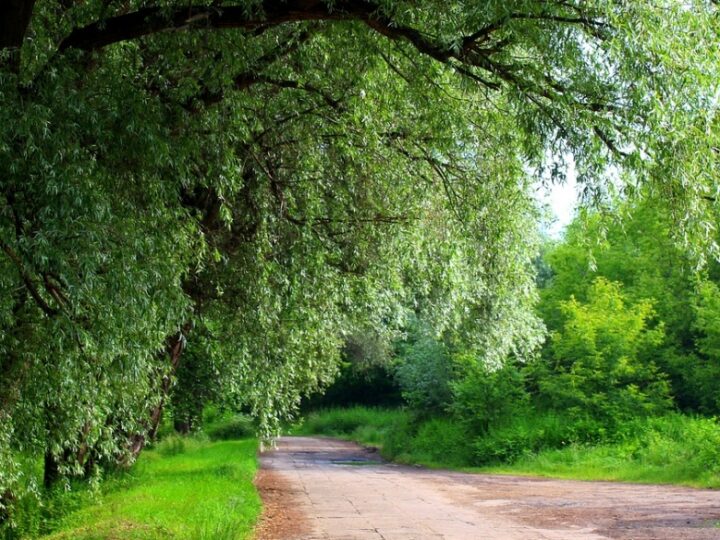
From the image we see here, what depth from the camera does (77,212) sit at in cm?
773

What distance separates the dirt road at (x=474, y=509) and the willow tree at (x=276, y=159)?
8.72ft

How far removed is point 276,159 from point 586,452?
1643 cm

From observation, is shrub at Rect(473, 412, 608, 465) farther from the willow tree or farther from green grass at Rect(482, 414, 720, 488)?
the willow tree

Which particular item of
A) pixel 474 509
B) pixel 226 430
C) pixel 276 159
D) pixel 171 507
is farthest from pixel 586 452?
pixel 226 430

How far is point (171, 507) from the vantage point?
13844 millimetres

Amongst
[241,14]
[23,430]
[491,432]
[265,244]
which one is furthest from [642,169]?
[491,432]

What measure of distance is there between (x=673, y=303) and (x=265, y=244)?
71.9 ft

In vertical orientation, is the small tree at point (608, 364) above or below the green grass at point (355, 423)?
above

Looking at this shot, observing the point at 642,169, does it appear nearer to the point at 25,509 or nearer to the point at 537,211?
the point at 537,211

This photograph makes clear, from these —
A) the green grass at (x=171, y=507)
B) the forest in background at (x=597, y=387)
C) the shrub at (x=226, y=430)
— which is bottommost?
the shrub at (x=226, y=430)

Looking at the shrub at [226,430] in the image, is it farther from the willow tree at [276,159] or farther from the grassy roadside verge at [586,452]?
the willow tree at [276,159]

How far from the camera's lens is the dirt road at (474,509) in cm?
1220

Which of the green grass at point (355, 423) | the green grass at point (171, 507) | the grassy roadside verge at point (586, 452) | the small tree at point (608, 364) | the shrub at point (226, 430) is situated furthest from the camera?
the shrub at point (226, 430)

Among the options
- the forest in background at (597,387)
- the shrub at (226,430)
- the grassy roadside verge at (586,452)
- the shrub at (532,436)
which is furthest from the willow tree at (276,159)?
the shrub at (226,430)
